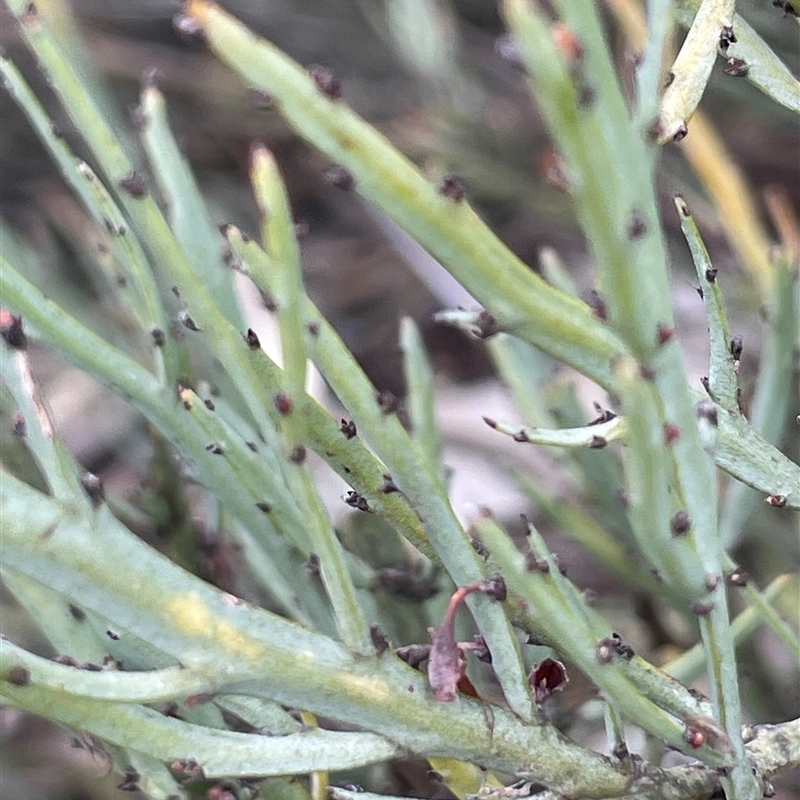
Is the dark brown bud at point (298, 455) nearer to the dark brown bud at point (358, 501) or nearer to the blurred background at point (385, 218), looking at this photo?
the dark brown bud at point (358, 501)

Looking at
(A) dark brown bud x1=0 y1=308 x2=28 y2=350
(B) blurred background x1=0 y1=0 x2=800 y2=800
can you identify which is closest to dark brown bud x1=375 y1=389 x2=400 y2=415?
(A) dark brown bud x1=0 y1=308 x2=28 y2=350

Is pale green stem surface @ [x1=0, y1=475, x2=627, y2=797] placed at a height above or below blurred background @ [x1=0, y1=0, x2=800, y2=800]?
above

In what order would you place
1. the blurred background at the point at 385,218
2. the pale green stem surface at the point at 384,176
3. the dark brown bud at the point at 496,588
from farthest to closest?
the blurred background at the point at 385,218 → the dark brown bud at the point at 496,588 → the pale green stem surface at the point at 384,176

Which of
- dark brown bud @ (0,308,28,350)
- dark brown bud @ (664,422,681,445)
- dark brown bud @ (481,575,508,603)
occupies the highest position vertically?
dark brown bud @ (664,422,681,445)

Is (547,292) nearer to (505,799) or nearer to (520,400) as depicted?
(505,799)

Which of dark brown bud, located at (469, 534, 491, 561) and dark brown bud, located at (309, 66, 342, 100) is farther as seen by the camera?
dark brown bud, located at (469, 534, 491, 561)

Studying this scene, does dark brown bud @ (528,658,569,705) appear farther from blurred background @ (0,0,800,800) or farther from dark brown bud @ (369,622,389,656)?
blurred background @ (0,0,800,800)

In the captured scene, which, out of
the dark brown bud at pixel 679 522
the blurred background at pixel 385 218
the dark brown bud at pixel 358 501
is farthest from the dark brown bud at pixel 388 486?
the blurred background at pixel 385 218

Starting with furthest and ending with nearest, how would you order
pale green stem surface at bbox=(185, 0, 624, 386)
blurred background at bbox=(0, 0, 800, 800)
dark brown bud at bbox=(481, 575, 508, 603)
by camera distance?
blurred background at bbox=(0, 0, 800, 800) < dark brown bud at bbox=(481, 575, 508, 603) < pale green stem surface at bbox=(185, 0, 624, 386)

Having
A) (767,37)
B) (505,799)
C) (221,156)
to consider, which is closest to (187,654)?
(505,799)
